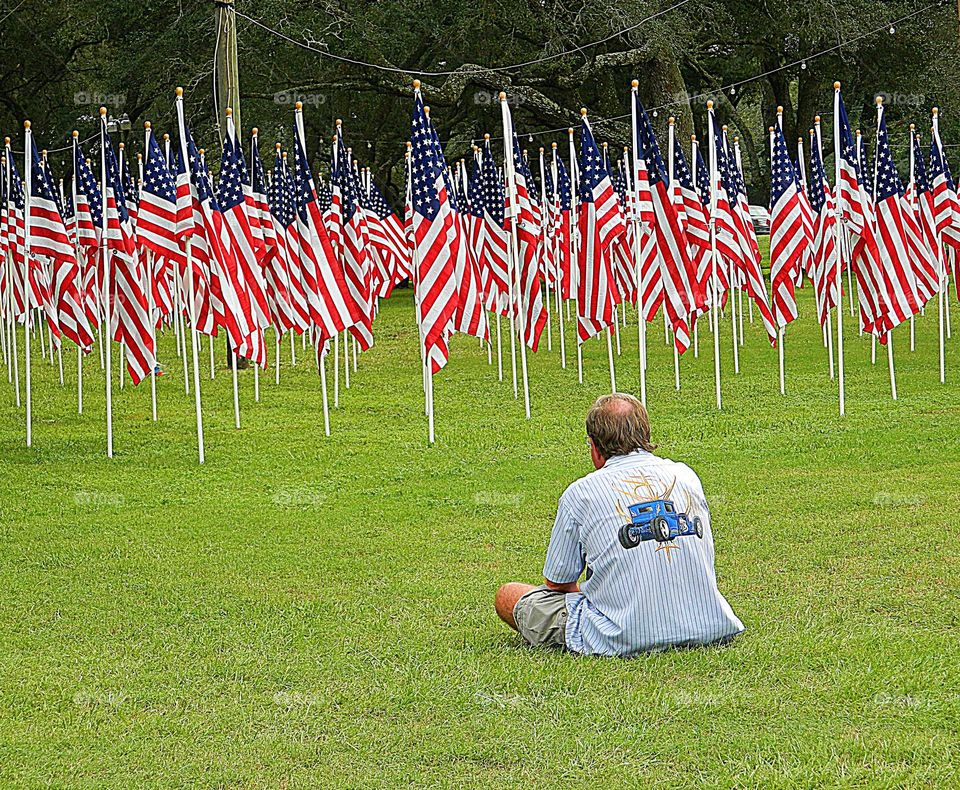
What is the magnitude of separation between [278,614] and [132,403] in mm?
11853

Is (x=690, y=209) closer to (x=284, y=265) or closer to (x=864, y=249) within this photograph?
(x=864, y=249)

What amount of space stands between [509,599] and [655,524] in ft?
3.23

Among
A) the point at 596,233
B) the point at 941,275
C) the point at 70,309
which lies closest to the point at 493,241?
the point at 596,233

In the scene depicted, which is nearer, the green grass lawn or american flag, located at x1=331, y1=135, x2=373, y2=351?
the green grass lawn

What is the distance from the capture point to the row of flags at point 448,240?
13.6m

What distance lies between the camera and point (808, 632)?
6.28 metres

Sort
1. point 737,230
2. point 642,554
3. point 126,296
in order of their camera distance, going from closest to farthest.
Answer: point 642,554 < point 126,296 < point 737,230

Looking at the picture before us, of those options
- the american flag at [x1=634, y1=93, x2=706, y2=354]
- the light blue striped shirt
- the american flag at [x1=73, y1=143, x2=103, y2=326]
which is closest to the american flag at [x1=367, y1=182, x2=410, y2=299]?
the american flag at [x1=73, y1=143, x2=103, y2=326]

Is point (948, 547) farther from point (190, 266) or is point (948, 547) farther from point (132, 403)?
point (132, 403)

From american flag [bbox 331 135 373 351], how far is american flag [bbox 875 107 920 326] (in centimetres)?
656

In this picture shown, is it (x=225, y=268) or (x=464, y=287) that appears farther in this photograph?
(x=464, y=287)

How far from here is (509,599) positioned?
246 inches

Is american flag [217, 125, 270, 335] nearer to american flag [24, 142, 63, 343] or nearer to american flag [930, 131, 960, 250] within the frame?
american flag [24, 142, 63, 343]

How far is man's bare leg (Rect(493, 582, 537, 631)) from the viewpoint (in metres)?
6.22
